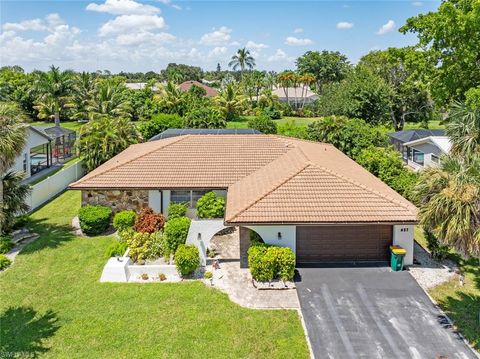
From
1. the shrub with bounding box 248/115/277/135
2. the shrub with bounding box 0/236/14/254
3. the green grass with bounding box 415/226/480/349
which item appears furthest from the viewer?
the shrub with bounding box 248/115/277/135

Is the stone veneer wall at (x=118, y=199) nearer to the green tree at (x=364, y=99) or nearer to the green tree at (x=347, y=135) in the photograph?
the green tree at (x=347, y=135)

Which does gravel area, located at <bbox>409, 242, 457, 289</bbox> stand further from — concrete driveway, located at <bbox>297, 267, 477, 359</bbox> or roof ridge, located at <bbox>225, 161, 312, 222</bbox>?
roof ridge, located at <bbox>225, 161, 312, 222</bbox>

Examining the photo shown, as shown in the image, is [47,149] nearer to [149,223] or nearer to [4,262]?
[4,262]

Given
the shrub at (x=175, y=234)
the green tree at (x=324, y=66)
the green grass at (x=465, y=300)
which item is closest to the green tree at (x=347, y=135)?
the green grass at (x=465, y=300)

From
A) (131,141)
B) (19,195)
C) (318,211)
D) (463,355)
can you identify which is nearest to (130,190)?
(19,195)

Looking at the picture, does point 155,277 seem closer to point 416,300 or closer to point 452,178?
point 416,300

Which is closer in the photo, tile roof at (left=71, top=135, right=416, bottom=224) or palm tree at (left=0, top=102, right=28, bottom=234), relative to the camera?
tile roof at (left=71, top=135, right=416, bottom=224)

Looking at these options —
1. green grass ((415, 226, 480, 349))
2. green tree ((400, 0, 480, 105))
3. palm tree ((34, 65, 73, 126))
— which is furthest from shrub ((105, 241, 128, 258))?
palm tree ((34, 65, 73, 126))
